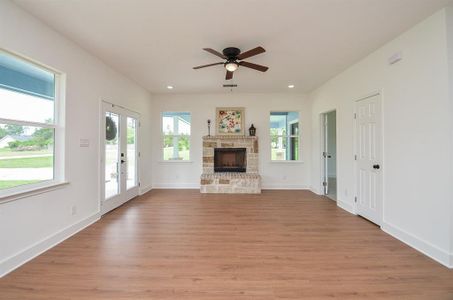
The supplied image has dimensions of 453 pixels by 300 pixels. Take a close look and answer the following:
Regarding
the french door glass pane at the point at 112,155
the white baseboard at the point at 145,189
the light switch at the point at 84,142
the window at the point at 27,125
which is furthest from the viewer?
the white baseboard at the point at 145,189

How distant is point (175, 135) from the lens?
6199 mm

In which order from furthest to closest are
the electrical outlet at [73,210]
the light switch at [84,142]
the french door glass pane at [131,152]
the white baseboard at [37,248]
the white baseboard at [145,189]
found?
the white baseboard at [145,189], the french door glass pane at [131,152], the light switch at [84,142], the electrical outlet at [73,210], the white baseboard at [37,248]

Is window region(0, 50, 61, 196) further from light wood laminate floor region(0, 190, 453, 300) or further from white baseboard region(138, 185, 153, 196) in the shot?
white baseboard region(138, 185, 153, 196)

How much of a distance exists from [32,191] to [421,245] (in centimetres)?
452

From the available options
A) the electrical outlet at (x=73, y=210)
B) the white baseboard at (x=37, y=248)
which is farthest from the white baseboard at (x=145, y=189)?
the electrical outlet at (x=73, y=210)

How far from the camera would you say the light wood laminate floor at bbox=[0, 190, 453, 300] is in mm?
1828

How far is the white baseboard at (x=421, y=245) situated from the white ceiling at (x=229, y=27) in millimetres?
2603

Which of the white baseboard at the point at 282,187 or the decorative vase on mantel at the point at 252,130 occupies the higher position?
the decorative vase on mantel at the point at 252,130

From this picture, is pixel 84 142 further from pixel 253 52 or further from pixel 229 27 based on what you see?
pixel 253 52

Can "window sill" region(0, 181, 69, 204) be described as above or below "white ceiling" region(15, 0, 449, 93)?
below

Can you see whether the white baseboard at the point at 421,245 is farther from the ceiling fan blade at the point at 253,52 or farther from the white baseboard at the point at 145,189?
the white baseboard at the point at 145,189

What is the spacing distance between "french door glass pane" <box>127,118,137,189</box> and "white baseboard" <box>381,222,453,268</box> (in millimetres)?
4895

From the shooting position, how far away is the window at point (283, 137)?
6.11 m

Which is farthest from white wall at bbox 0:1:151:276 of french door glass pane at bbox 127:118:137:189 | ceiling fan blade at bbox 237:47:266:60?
ceiling fan blade at bbox 237:47:266:60
